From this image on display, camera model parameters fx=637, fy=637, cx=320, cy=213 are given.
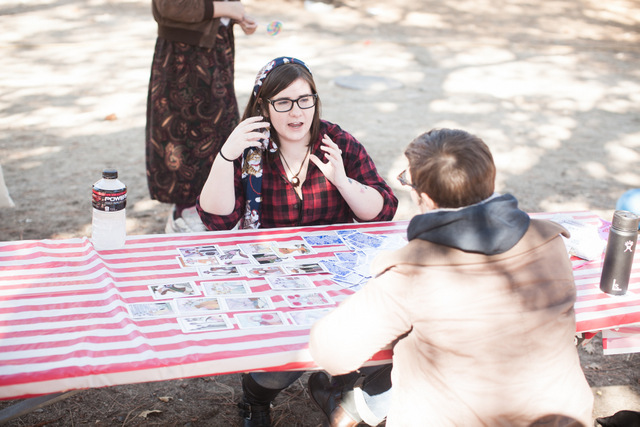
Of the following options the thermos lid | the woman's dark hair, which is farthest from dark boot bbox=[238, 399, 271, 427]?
the thermos lid

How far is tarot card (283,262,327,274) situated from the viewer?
235 cm

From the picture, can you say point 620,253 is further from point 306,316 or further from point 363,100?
point 363,100

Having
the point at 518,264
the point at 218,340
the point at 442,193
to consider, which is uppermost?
the point at 442,193

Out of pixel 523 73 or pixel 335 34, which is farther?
pixel 335 34

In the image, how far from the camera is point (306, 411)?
2971 millimetres

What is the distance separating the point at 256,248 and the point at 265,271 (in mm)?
222

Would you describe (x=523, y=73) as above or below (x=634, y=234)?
below

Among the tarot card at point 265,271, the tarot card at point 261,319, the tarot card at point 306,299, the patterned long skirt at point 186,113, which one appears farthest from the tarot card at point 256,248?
Result: the patterned long skirt at point 186,113

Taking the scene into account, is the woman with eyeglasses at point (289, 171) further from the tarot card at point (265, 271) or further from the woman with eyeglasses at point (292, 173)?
the tarot card at point (265, 271)

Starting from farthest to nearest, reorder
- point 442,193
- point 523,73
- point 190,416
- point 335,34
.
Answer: point 335,34
point 523,73
point 190,416
point 442,193

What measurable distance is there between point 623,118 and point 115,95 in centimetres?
630

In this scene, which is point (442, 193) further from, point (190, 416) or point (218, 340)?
point (190, 416)

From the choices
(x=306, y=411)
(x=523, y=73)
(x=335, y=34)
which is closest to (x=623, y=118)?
(x=523, y=73)

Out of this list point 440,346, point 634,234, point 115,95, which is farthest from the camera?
point 115,95
